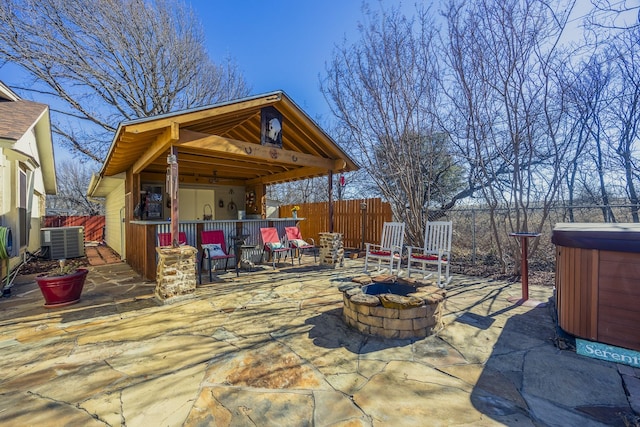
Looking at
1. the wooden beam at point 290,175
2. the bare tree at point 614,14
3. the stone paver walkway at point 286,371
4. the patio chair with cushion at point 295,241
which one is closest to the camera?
the stone paver walkway at point 286,371

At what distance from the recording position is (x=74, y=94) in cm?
1087

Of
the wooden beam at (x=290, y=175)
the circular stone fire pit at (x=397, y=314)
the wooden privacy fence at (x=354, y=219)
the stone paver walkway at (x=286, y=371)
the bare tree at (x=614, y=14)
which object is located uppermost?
the bare tree at (x=614, y=14)

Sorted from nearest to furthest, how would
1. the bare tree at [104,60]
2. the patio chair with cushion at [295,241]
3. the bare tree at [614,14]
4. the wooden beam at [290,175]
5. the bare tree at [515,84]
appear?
1. the bare tree at [614,14]
2. the bare tree at [515,84]
3. the patio chair with cushion at [295,241]
4. the wooden beam at [290,175]
5. the bare tree at [104,60]

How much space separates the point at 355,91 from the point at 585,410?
24.4ft

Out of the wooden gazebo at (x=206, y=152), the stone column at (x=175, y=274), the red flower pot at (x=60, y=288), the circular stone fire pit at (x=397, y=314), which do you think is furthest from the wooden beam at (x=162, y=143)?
the circular stone fire pit at (x=397, y=314)

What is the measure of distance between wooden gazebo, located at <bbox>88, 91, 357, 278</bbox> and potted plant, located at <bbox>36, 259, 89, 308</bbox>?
4.49ft

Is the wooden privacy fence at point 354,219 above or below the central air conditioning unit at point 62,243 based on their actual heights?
above

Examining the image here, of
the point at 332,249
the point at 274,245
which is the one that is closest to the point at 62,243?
the point at 274,245

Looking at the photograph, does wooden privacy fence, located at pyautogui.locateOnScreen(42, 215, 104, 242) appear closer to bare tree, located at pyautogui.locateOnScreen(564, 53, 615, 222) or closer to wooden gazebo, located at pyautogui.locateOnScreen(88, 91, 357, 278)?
wooden gazebo, located at pyautogui.locateOnScreen(88, 91, 357, 278)

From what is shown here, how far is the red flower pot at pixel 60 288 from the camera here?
12.6ft

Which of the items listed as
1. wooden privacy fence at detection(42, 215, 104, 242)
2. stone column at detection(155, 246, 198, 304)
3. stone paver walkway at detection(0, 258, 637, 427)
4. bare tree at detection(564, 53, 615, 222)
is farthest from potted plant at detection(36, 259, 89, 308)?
wooden privacy fence at detection(42, 215, 104, 242)

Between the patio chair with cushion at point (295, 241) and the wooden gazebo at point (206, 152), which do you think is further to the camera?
the patio chair with cushion at point (295, 241)

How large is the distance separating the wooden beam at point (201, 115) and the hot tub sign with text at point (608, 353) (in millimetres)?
5391

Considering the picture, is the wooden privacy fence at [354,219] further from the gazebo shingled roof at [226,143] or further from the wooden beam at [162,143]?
the wooden beam at [162,143]
